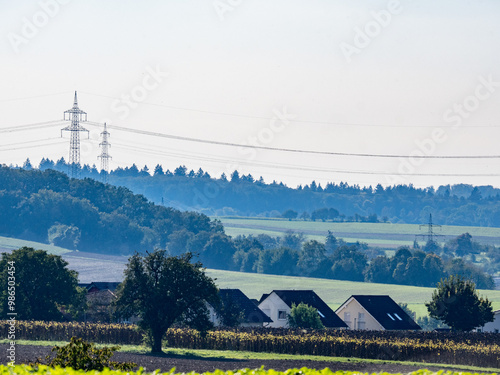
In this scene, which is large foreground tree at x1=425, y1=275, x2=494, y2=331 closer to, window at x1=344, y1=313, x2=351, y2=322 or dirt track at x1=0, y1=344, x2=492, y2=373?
window at x1=344, y1=313, x2=351, y2=322

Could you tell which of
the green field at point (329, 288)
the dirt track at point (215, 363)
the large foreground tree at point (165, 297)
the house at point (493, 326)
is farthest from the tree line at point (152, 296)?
the green field at point (329, 288)

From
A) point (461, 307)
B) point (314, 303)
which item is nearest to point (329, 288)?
point (314, 303)

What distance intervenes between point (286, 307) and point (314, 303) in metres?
4.00

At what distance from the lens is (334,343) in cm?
6488

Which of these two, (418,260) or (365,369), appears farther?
(418,260)

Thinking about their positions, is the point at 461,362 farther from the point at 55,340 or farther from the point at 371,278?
the point at 371,278

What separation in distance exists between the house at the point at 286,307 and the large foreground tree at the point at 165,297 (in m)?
32.3

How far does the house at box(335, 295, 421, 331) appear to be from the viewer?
9612 centimetres

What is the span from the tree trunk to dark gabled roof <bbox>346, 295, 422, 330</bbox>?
3890 centimetres

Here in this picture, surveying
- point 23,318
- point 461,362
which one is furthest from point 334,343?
point 23,318

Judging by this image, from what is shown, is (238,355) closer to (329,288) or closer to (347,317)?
(347,317)

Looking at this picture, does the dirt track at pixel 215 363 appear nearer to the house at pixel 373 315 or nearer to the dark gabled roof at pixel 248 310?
the dark gabled roof at pixel 248 310

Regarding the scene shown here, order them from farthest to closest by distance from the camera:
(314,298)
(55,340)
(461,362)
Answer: (314,298), (55,340), (461,362)

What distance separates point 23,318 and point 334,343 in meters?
25.1
